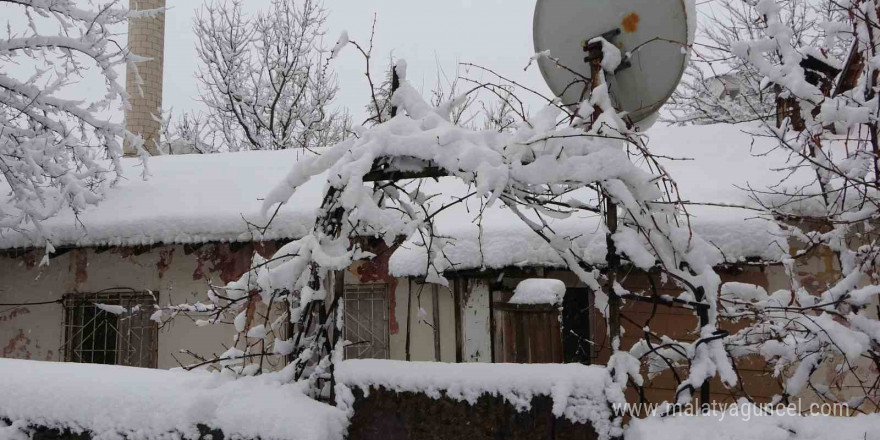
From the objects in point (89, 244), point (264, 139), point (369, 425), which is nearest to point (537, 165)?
point (369, 425)

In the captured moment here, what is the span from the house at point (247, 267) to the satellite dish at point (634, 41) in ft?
7.03

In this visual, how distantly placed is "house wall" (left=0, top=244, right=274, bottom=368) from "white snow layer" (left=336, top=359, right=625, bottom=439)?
14.8 feet

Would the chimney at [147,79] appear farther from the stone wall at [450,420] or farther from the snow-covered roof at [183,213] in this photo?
the stone wall at [450,420]

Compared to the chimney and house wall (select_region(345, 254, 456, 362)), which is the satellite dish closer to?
house wall (select_region(345, 254, 456, 362))

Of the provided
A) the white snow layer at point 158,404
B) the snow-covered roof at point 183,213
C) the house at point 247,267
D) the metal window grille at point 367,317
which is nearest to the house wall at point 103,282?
the house at point 247,267

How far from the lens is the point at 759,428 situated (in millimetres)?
1576

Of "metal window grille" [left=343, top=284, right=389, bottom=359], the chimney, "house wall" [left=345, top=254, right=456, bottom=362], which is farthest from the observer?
the chimney

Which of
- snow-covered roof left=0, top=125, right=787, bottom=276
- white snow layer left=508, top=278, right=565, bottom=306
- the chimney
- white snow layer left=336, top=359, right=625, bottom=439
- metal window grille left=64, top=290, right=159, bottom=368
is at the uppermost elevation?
the chimney

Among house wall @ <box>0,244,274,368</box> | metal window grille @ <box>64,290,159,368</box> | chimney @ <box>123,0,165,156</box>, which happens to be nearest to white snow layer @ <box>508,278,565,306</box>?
house wall @ <box>0,244,274,368</box>

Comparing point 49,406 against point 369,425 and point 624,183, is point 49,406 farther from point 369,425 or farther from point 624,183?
point 624,183

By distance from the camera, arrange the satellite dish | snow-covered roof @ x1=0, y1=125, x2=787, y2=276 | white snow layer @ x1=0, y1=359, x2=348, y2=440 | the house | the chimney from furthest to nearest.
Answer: the chimney < the house < snow-covered roof @ x1=0, y1=125, x2=787, y2=276 < the satellite dish < white snow layer @ x1=0, y1=359, x2=348, y2=440

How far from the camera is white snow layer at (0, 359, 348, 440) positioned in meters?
1.96

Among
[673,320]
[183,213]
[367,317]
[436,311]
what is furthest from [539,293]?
[183,213]

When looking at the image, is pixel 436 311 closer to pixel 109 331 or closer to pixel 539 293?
pixel 539 293
